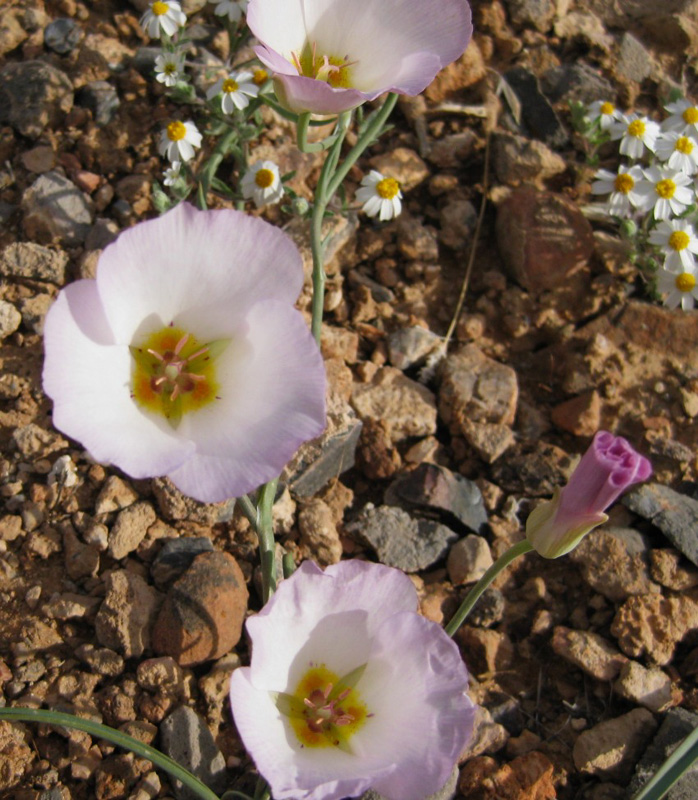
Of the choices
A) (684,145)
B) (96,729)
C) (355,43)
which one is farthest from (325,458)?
(684,145)

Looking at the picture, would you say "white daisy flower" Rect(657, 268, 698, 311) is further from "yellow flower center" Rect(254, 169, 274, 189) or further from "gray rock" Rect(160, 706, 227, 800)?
"gray rock" Rect(160, 706, 227, 800)

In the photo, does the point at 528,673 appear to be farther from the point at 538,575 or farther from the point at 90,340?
the point at 90,340

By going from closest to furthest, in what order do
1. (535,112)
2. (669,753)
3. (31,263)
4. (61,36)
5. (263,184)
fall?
(669,753)
(31,263)
(263,184)
(61,36)
(535,112)

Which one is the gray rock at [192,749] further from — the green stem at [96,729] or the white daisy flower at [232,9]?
the white daisy flower at [232,9]

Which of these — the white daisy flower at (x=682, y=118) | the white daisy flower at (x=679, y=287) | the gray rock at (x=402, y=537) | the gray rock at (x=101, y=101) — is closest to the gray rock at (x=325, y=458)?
the gray rock at (x=402, y=537)

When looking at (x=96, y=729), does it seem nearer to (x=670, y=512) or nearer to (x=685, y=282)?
(x=670, y=512)

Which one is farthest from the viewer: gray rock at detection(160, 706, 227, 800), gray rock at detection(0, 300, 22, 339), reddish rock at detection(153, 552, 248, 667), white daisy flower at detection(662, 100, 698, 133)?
white daisy flower at detection(662, 100, 698, 133)

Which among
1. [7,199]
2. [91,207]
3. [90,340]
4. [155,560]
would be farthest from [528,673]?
[7,199]

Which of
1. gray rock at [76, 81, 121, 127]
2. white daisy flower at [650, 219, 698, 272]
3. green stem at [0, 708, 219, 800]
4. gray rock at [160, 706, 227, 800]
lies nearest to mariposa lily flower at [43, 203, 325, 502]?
green stem at [0, 708, 219, 800]
